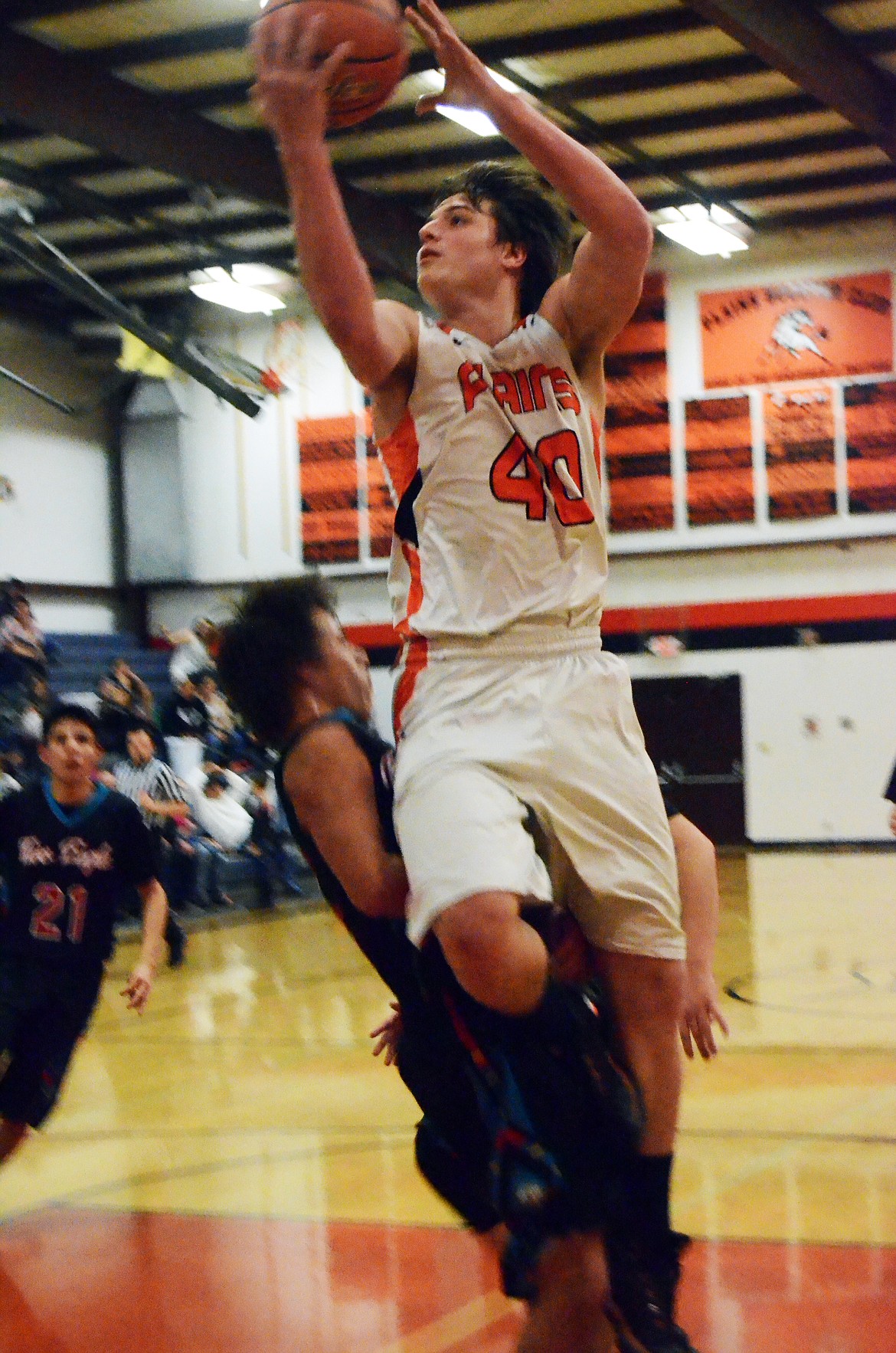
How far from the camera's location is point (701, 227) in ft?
49.2

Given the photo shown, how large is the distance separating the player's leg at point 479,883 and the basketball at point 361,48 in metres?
1.29

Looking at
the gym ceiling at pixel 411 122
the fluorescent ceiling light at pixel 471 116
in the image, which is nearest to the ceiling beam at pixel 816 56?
the gym ceiling at pixel 411 122

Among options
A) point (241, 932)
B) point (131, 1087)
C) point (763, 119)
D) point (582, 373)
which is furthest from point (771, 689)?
point (582, 373)

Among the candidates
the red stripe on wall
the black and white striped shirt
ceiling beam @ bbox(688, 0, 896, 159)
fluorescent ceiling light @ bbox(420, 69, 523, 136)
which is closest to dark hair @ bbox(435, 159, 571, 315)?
ceiling beam @ bbox(688, 0, 896, 159)

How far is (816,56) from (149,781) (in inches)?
278

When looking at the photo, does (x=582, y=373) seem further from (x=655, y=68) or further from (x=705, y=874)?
(x=655, y=68)

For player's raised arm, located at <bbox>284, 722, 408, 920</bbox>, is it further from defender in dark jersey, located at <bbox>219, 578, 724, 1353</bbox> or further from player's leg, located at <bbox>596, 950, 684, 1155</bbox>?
player's leg, located at <bbox>596, 950, 684, 1155</bbox>

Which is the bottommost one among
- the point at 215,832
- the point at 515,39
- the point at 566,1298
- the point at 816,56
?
the point at 215,832

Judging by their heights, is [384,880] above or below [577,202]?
below

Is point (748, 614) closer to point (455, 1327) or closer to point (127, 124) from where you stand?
point (127, 124)

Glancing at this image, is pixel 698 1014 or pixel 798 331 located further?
pixel 798 331

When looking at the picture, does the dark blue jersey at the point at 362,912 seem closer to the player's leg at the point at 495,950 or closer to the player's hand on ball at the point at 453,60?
the player's leg at the point at 495,950

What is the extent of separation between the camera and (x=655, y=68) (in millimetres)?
12359

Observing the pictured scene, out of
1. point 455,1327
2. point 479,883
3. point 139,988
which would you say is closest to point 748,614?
point 139,988
